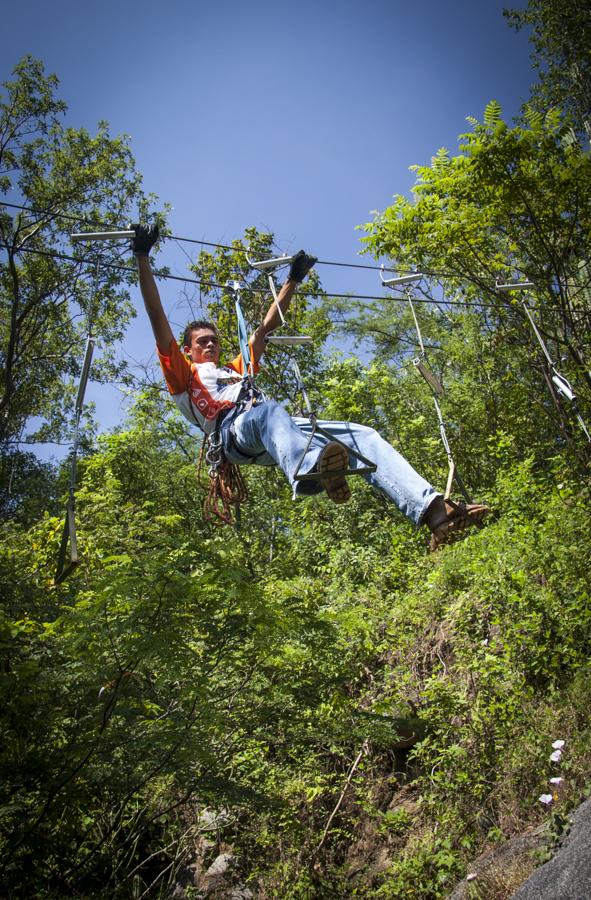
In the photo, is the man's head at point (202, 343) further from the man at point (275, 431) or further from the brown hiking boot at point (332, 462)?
the brown hiking boot at point (332, 462)

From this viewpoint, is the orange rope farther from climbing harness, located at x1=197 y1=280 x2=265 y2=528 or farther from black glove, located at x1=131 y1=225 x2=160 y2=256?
black glove, located at x1=131 y1=225 x2=160 y2=256

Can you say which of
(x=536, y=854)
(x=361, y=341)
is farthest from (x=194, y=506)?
(x=536, y=854)

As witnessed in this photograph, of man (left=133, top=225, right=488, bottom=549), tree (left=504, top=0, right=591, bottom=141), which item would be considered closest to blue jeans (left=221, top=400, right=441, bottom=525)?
man (left=133, top=225, right=488, bottom=549)

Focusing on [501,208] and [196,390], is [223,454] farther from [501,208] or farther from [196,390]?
[501,208]

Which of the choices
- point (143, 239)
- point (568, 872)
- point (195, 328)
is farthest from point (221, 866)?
point (143, 239)

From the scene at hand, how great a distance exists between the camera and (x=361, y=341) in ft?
58.1

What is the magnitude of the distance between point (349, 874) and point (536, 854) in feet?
6.41

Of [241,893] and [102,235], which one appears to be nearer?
[102,235]

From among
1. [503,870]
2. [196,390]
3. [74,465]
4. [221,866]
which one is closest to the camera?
[74,465]

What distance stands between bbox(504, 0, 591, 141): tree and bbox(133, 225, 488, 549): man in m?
8.98

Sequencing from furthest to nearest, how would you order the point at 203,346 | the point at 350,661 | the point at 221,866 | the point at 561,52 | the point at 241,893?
the point at 561,52 → the point at 350,661 → the point at 221,866 → the point at 241,893 → the point at 203,346

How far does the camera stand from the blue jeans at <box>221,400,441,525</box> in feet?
9.78

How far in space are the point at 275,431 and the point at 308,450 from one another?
0.83 feet

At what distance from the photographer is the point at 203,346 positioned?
4234mm
